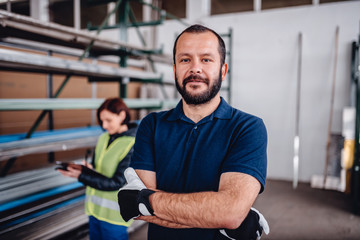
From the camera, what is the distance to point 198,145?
119cm

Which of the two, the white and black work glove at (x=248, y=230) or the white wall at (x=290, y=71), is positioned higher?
the white wall at (x=290, y=71)

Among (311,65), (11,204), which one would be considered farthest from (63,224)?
(311,65)

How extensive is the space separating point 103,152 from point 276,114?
390cm

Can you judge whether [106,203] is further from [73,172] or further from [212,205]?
[212,205]

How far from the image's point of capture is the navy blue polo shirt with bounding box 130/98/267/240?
3.73 ft

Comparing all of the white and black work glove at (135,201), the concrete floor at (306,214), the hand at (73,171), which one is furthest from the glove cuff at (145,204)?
the concrete floor at (306,214)

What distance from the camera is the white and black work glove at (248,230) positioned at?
107 cm

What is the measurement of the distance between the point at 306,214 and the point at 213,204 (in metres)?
3.23

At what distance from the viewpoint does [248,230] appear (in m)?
1.08

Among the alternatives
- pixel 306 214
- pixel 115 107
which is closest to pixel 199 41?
pixel 115 107

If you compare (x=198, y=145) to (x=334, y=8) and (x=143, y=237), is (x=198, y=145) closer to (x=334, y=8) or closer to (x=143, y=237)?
(x=143, y=237)

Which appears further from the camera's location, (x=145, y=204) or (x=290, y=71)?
(x=290, y=71)

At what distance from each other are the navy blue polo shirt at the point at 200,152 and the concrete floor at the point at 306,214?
6.66ft

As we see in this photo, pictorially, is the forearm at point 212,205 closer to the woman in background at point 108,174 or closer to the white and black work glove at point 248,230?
the white and black work glove at point 248,230
